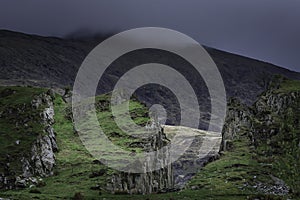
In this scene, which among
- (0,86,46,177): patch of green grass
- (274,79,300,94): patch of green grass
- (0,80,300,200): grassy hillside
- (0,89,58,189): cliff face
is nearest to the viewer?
(0,80,300,200): grassy hillside

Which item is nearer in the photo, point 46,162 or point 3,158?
point 3,158

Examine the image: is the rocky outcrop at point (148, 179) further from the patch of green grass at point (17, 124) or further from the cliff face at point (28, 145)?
the patch of green grass at point (17, 124)

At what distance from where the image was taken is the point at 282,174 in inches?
1999

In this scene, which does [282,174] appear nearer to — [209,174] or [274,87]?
[209,174]

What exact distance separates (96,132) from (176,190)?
31.4 m

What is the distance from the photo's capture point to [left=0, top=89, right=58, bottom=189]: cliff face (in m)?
85.4

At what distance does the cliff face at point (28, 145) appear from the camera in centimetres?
8538

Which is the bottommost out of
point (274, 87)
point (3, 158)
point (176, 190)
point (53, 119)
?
point (176, 190)

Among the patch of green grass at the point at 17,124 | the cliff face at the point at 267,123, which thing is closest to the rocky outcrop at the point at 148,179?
the patch of green grass at the point at 17,124

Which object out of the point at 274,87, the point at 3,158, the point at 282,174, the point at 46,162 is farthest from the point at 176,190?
the point at 274,87

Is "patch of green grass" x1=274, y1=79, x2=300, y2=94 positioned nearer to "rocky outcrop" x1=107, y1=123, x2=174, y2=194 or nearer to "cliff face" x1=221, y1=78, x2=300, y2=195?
"cliff face" x1=221, y1=78, x2=300, y2=195

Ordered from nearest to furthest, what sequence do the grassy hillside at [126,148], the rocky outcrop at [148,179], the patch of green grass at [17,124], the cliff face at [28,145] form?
the grassy hillside at [126,148]
the rocky outcrop at [148,179]
the cliff face at [28,145]
the patch of green grass at [17,124]

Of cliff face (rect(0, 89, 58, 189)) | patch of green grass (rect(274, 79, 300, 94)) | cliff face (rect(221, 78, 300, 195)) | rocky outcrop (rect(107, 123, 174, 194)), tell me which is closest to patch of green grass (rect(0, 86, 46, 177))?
cliff face (rect(0, 89, 58, 189))

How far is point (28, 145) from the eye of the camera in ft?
312
